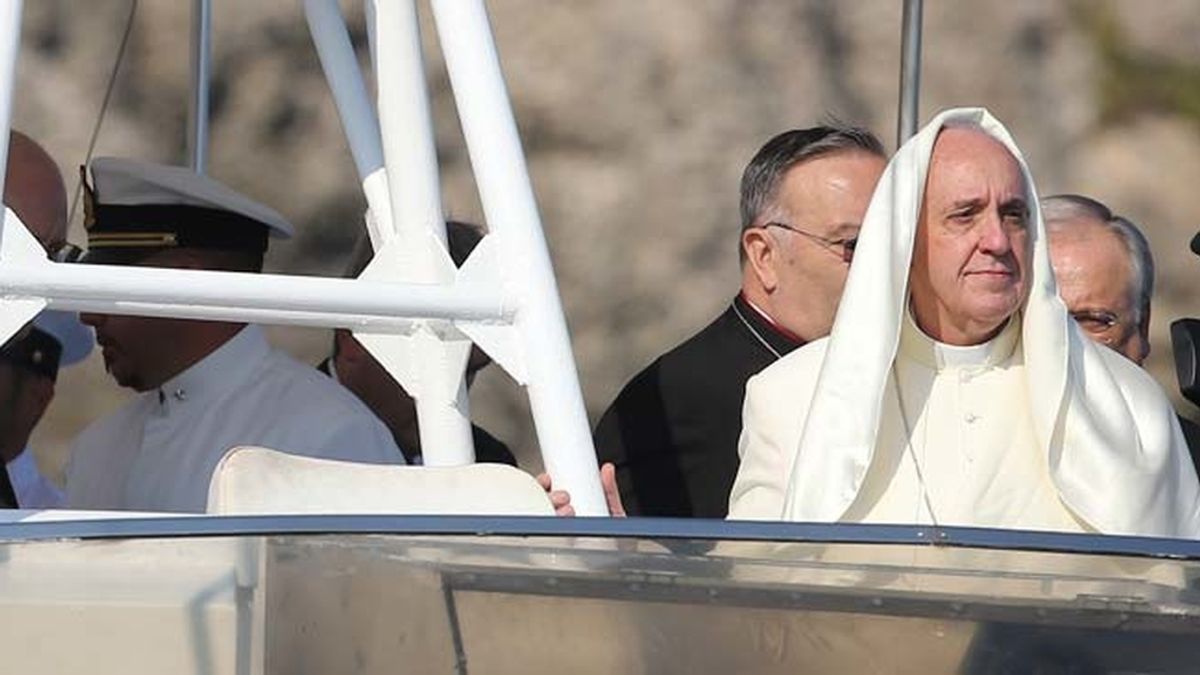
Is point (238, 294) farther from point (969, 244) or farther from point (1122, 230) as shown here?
point (1122, 230)

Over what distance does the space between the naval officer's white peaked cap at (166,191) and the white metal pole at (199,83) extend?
26.2 inches

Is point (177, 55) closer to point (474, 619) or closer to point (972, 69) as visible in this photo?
point (972, 69)

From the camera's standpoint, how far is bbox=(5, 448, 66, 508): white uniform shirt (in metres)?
4.71

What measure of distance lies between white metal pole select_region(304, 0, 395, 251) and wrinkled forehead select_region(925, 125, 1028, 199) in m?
0.73

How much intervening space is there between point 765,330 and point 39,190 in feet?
4.44

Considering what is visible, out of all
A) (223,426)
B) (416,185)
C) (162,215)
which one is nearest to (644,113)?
(162,215)

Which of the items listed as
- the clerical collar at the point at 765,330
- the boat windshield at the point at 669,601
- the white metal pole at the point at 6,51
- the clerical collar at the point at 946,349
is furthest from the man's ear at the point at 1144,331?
the boat windshield at the point at 669,601

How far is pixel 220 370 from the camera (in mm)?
4105

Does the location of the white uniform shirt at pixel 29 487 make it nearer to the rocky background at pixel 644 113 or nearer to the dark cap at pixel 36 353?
the dark cap at pixel 36 353

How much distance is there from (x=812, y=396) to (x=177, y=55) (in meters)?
4.30

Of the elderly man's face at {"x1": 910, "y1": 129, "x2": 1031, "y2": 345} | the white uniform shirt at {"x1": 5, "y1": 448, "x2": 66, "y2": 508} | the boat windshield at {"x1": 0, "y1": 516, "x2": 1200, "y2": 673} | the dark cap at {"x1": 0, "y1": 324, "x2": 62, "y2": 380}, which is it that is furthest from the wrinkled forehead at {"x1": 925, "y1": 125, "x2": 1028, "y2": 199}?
the dark cap at {"x1": 0, "y1": 324, "x2": 62, "y2": 380}

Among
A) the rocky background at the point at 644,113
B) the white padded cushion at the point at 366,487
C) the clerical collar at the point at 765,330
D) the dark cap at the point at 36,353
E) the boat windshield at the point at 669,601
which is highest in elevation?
the rocky background at the point at 644,113

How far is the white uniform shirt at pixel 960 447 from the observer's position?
10.5ft

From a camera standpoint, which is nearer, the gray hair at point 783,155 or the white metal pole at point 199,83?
the gray hair at point 783,155
